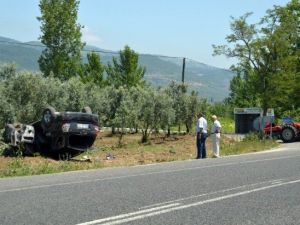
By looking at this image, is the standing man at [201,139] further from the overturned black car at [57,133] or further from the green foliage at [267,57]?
the green foliage at [267,57]

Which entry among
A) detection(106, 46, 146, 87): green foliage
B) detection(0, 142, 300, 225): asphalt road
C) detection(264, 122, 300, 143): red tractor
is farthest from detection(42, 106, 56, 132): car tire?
detection(106, 46, 146, 87): green foliage

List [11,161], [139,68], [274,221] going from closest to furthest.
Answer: [274,221] → [11,161] → [139,68]

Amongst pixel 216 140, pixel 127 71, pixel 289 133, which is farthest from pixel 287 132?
pixel 127 71

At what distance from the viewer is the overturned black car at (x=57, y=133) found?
755 inches

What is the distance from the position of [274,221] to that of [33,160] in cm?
1190

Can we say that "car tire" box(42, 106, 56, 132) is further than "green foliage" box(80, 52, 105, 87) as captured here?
No

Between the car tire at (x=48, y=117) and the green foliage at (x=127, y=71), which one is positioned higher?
the green foliage at (x=127, y=71)

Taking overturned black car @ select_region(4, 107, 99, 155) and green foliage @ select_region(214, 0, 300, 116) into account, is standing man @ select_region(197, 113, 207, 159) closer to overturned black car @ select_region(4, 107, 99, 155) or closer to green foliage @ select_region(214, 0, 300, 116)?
overturned black car @ select_region(4, 107, 99, 155)

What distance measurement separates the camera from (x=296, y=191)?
35.1 ft

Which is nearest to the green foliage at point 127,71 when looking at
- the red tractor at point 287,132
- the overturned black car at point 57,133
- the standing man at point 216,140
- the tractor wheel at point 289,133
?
the red tractor at point 287,132

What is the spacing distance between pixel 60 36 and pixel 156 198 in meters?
32.5

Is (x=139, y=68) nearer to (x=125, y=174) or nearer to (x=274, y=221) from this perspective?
(x=125, y=174)

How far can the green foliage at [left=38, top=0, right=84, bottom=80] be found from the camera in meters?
40.5

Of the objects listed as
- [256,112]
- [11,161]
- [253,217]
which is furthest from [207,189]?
[256,112]
